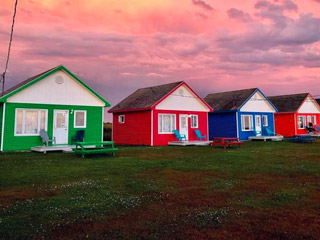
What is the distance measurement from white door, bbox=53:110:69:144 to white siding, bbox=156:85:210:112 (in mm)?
7562

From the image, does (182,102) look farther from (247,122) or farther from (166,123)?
(247,122)

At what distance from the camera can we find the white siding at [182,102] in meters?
22.9

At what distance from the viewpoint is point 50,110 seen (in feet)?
59.1

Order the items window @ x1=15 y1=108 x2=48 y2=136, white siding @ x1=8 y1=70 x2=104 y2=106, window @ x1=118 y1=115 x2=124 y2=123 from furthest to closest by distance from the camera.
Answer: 1. window @ x1=118 y1=115 x2=124 y2=123
2. white siding @ x1=8 y1=70 x2=104 y2=106
3. window @ x1=15 y1=108 x2=48 y2=136

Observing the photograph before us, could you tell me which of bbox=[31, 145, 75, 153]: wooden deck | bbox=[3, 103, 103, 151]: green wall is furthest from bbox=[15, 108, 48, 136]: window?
bbox=[31, 145, 75, 153]: wooden deck

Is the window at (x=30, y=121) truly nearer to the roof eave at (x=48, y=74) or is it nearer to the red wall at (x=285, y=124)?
the roof eave at (x=48, y=74)

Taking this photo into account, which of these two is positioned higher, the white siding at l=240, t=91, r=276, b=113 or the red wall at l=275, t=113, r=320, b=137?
the white siding at l=240, t=91, r=276, b=113

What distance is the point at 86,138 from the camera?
63.3ft

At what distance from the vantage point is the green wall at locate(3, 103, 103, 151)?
53.9 feet

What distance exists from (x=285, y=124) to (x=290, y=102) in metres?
3.09

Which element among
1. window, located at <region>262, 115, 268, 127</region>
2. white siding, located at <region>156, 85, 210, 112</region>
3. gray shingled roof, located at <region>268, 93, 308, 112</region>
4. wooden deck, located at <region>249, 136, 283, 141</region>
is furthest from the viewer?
→ gray shingled roof, located at <region>268, 93, 308, 112</region>

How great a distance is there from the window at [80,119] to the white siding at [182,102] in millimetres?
6163

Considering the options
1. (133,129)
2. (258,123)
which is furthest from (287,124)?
(133,129)

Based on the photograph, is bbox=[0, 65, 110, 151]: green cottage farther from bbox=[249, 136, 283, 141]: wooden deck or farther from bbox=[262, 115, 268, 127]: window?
bbox=[262, 115, 268, 127]: window
